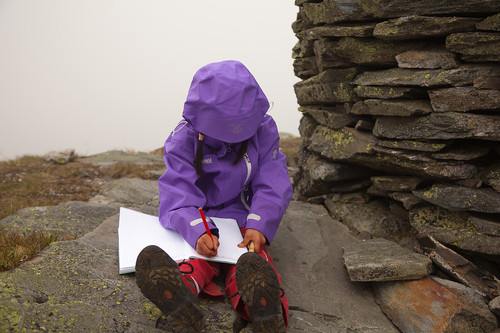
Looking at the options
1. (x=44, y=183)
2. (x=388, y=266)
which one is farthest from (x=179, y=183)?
(x=44, y=183)

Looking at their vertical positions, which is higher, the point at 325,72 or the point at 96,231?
the point at 325,72

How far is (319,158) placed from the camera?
257 inches

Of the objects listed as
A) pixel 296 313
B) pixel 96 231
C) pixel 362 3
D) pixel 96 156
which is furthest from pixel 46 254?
pixel 96 156

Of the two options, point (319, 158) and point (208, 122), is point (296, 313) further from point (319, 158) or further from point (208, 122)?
point (319, 158)

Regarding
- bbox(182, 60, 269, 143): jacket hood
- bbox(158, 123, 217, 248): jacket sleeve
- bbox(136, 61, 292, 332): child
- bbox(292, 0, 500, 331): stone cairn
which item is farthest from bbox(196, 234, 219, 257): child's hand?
bbox(292, 0, 500, 331): stone cairn

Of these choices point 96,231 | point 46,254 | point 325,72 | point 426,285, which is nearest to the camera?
point 46,254

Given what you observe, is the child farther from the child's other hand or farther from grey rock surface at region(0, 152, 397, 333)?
grey rock surface at region(0, 152, 397, 333)

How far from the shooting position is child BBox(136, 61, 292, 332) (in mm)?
2834

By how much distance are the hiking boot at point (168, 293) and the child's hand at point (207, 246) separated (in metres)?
0.65

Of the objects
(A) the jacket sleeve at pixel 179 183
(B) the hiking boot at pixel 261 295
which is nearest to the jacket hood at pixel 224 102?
(A) the jacket sleeve at pixel 179 183

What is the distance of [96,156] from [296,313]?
372 inches

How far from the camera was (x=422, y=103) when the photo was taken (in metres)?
4.71

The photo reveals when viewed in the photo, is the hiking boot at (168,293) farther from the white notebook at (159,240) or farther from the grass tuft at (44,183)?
the grass tuft at (44,183)

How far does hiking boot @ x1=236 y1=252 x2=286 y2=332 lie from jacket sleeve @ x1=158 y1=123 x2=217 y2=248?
1096 mm
